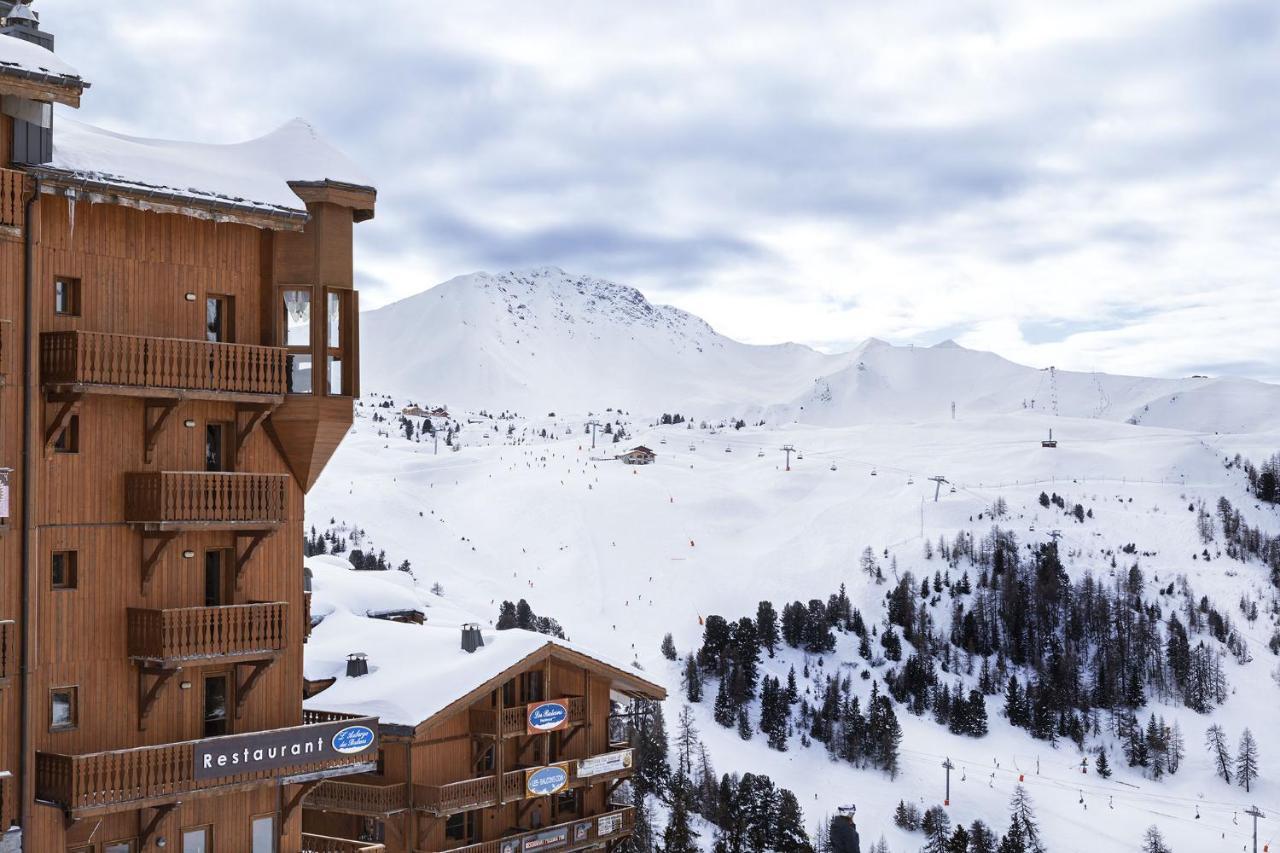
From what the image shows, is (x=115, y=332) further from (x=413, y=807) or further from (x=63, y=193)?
(x=413, y=807)

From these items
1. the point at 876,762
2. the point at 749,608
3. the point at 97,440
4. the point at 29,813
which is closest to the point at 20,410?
the point at 97,440

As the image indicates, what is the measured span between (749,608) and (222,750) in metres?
159

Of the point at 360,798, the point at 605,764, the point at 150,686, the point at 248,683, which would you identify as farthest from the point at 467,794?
the point at 150,686

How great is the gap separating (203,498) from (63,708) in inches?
179

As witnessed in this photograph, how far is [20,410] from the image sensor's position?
23062mm

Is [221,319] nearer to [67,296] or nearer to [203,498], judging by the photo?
[67,296]

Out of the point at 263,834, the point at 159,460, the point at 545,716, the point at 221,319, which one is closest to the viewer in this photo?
the point at 159,460

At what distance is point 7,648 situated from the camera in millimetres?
21969

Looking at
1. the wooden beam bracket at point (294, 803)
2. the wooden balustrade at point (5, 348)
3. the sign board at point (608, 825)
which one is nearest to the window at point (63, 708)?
the wooden beam bracket at point (294, 803)

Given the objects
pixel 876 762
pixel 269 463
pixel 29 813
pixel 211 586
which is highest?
pixel 269 463

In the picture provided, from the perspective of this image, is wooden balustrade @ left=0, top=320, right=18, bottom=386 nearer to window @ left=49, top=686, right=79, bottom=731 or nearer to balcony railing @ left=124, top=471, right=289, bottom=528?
balcony railing @ left=124, top=471, right=289, bottom=528

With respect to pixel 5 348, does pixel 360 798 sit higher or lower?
lower

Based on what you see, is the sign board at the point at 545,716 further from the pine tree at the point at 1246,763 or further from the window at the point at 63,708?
the pine tree at the point at 1246,763

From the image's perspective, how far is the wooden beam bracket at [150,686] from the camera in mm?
24553
